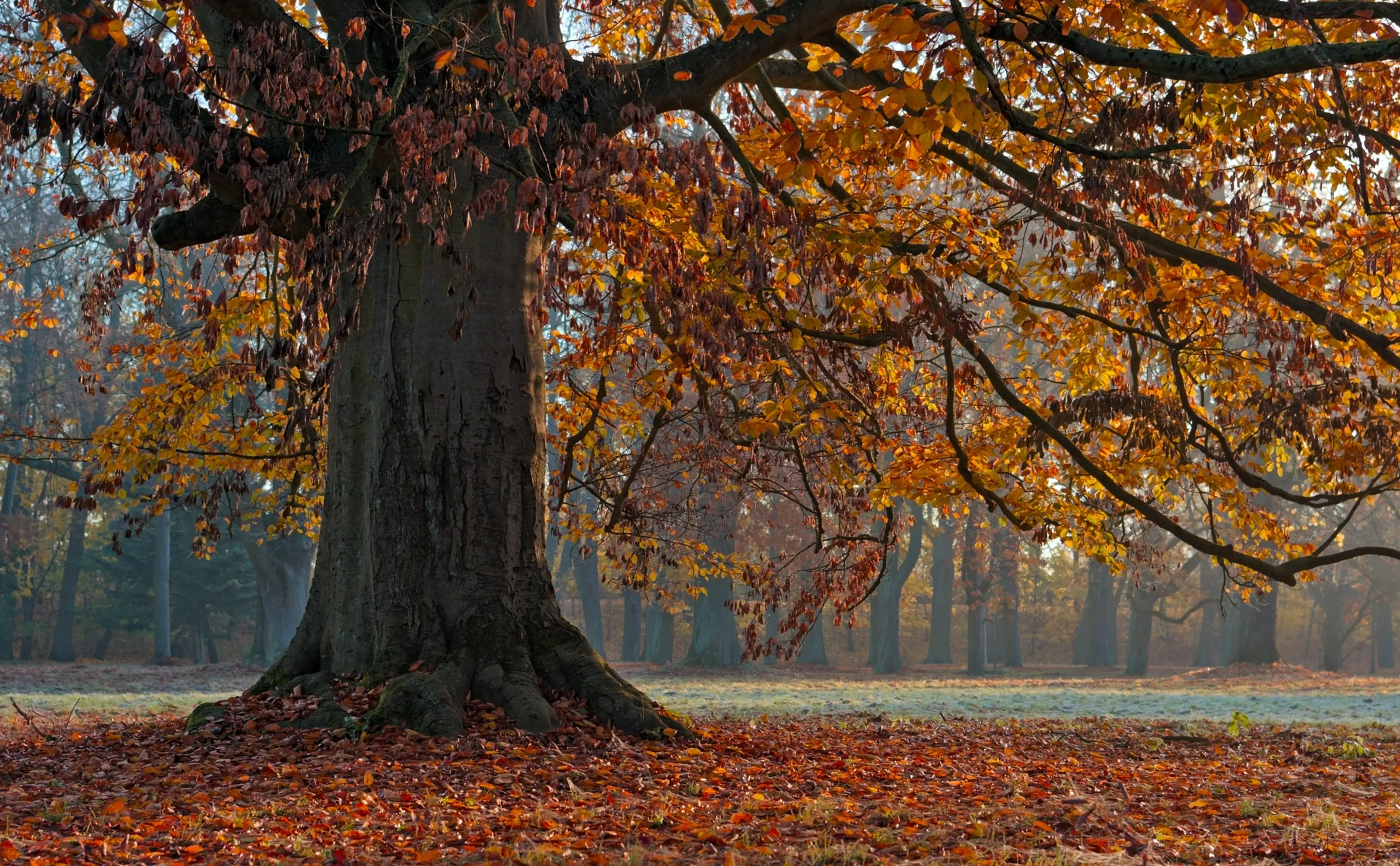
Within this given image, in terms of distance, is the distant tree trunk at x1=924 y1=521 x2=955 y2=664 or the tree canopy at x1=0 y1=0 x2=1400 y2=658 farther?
the distant tree trunk at x1=924 y1=521 x2=955 y2=664

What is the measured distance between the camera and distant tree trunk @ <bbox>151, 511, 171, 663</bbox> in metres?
34.0

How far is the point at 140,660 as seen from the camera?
140 ft

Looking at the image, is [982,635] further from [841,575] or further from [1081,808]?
[1081,808]

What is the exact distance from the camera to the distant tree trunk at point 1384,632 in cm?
5112

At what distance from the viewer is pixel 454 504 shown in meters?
6.88

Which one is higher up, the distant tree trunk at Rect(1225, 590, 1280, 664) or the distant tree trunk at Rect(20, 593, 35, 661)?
the distant tree trunk at Rect(1225, 590, 1280, 664)

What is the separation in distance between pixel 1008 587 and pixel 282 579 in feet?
81.1

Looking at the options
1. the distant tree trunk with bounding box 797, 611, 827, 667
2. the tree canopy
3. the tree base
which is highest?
the tree canopy

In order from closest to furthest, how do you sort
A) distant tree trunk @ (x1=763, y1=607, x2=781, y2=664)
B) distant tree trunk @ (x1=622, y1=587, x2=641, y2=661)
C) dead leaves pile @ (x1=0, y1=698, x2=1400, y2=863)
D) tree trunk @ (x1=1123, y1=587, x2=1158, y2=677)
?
dead leaves pile @ (x1=0, y1=698, x2=1400, y2=863) < distant tree trunk @ (x1=763, y1=607, x2=781, y2=664) < tree trunk @ (x1=1123, y1=587, x2=1158, y2=677) < distant tree trunk @ (x1=622, y1=587, x2=641, y2=661)

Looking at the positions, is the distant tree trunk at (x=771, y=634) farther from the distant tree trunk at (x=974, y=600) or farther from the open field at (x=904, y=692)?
the distant tree trunk at (x=974, y=600)

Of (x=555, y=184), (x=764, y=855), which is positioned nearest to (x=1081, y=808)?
(x=764, y=855)

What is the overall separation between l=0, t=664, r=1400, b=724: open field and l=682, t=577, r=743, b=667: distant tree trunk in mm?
677

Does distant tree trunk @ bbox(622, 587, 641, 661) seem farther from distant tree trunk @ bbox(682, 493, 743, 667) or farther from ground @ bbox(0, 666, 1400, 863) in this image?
ground @ bbox(0, 666, 1400, 863)

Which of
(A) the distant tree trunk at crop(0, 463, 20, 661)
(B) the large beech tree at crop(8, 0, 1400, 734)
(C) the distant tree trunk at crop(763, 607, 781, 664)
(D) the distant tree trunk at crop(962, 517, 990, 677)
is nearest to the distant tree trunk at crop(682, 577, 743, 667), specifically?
(C) the distant tree trunk at crop(763, 607, 781, 664)
